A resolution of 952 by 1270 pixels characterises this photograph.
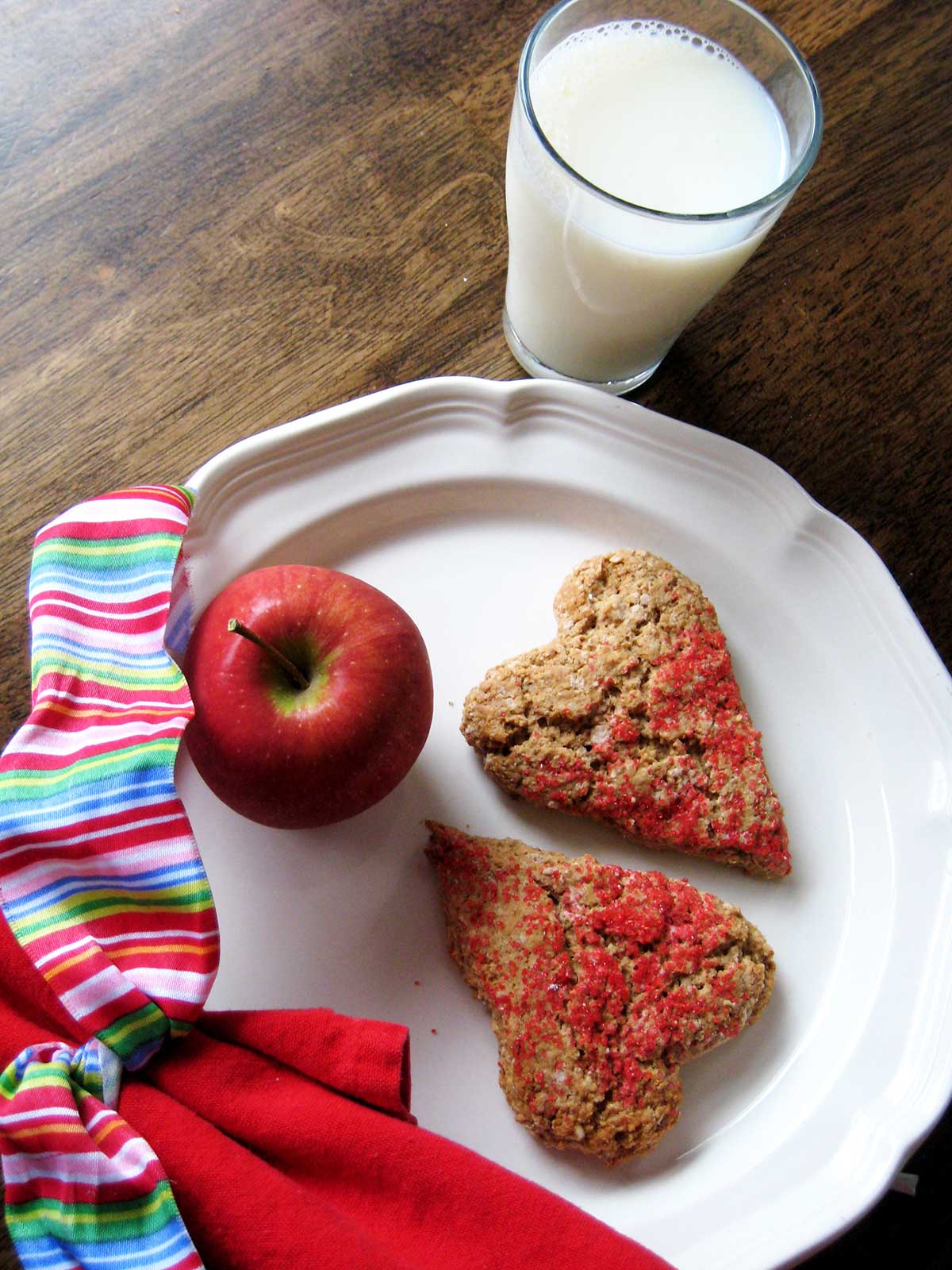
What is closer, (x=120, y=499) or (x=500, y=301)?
(x=120, y=499)

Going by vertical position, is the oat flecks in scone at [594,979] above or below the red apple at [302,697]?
below

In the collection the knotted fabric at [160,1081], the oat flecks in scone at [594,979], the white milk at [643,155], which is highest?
the white milk at [643,155]

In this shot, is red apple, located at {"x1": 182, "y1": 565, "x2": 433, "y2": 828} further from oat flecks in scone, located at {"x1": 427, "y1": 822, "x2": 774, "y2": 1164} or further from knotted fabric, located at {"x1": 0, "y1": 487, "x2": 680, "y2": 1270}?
oat flecks in scone, located at {"x1": 427, "y1": 822, "x2": 774, "y2": 1164}

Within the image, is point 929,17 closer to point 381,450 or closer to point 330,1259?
point 381,450

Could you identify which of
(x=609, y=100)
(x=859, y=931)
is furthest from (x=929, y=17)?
(x=859, y=931)

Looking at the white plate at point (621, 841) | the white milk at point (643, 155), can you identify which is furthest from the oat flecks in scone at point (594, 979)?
the white milk at point (643, 155)

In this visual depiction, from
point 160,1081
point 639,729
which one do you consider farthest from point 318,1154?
point 639,729

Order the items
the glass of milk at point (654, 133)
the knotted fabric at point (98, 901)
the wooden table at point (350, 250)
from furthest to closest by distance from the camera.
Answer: the wooden table at point (350, 250) → the glass of milk at point (654, 133) → the knotted fabric at point (98, 901)

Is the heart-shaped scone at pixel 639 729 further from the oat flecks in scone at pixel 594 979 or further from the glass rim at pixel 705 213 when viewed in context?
the glass rim at pixel 705 213
